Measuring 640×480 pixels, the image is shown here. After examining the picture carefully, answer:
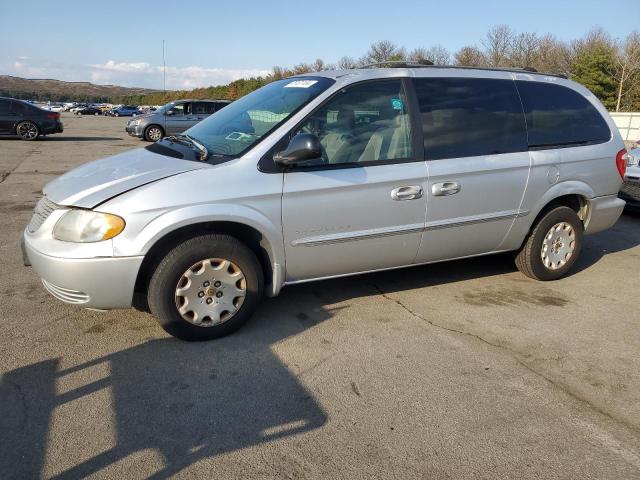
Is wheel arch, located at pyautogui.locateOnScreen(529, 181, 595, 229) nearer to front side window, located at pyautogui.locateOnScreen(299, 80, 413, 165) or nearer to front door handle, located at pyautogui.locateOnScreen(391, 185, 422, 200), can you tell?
front door handle, located at pyautogui.locateOnScreen(391, 185, 422, 200)

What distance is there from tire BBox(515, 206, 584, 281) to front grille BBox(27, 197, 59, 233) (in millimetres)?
3964

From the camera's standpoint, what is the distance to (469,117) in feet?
14.4

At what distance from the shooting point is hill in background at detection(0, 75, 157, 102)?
12029 centimetres

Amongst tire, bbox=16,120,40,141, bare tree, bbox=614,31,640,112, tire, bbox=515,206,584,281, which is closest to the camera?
tire, bbox=515,206,584,281

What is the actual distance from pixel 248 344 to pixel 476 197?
218 centimetres

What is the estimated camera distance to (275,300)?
4.41 meters

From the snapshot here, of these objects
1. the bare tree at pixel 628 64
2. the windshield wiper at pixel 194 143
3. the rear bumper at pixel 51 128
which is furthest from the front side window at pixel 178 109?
the bare tree at pixel 628 64

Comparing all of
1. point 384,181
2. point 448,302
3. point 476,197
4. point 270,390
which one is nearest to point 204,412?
point 270,390

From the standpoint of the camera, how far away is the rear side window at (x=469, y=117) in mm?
4191

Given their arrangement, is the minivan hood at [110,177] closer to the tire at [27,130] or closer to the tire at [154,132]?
the tire at [154,132]

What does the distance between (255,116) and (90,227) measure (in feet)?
5.05

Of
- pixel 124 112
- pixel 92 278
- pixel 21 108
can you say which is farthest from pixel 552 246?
pixel 124 112

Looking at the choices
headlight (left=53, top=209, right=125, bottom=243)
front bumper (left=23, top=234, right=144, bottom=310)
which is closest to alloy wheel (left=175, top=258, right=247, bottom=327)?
front bumper (left=23, top=234, right=144, bottom=310)

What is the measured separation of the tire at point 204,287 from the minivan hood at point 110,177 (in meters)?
0.49
